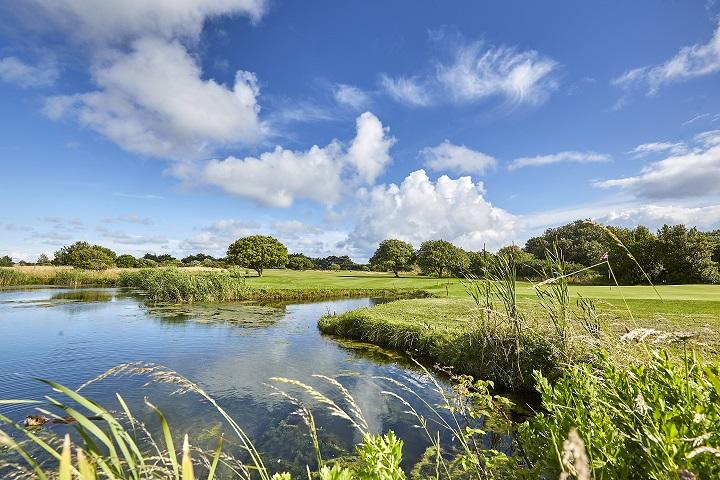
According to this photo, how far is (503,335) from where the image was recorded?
1015 centimetres

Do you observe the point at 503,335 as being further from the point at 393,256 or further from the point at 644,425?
the point at 393,256

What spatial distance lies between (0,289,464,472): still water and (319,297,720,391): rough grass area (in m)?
1.09

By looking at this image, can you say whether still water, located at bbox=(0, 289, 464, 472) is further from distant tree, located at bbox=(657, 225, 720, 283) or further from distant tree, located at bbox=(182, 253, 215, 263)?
distant tree, located at bbox=(182, 253, 215, 263)

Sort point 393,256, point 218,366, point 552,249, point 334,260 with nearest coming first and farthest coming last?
point 218,366, point 552,249, point 393,256, point 334,260

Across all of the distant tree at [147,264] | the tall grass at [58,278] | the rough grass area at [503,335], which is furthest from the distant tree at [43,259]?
the rough grass area at [503,335]

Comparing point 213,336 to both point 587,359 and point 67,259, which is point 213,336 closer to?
point 587,359

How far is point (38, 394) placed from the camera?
9992 millimetres

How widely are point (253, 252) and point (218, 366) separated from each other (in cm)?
4991

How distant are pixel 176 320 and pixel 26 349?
7.88 m

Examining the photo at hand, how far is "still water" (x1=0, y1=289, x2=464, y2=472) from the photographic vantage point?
817cm

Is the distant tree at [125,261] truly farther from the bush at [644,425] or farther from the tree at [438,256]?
the bush at [644,425]

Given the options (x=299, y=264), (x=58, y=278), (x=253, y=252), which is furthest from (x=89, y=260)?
(x=299, y=264)

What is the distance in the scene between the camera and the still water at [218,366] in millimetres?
8172

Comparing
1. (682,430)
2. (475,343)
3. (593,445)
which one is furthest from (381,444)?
(475,343)
